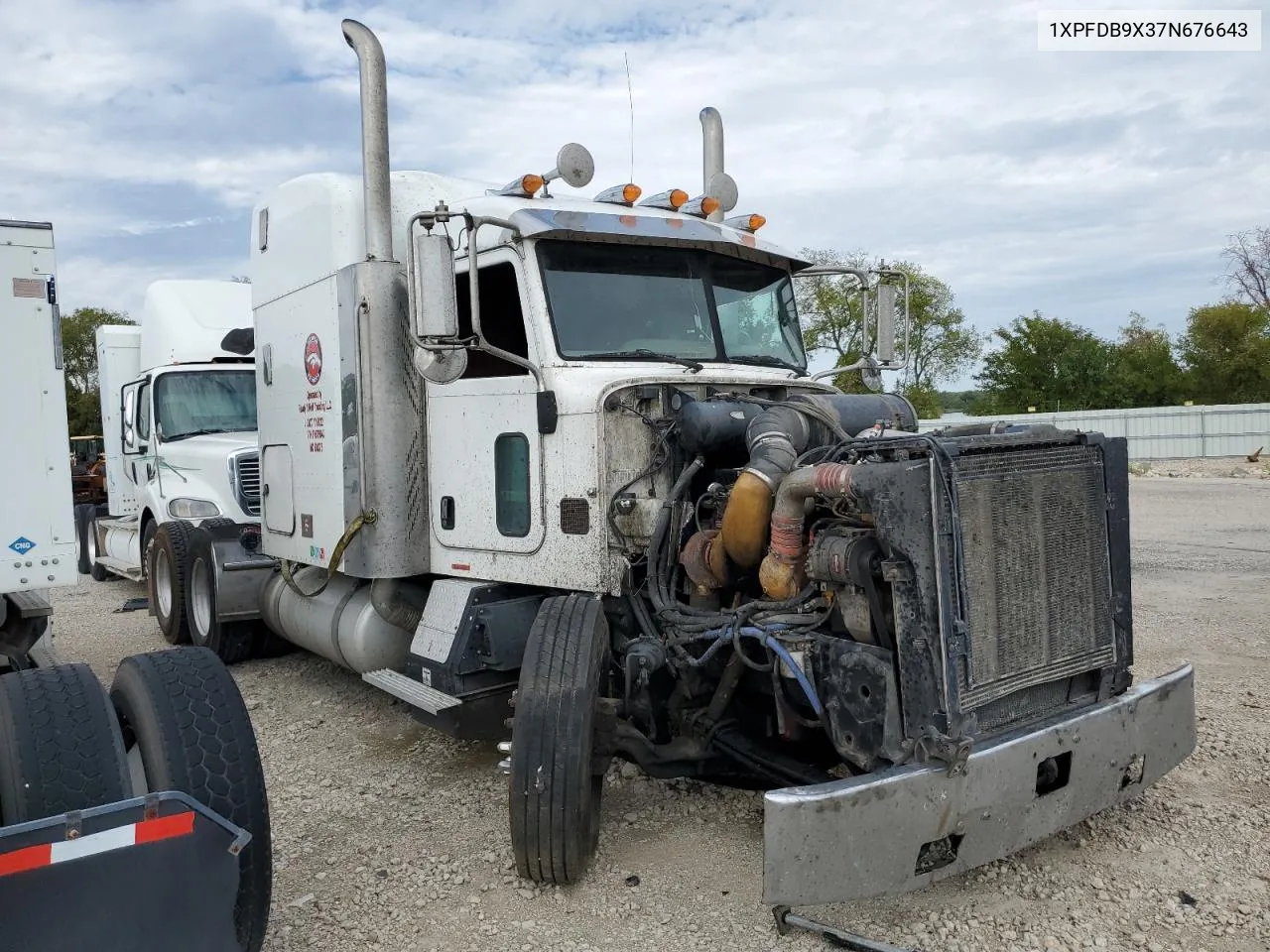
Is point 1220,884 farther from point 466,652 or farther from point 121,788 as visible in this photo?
point 121,788

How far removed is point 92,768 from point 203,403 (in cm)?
739

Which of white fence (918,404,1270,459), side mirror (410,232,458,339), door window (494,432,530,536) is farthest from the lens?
white fence (918,404,1270,459)

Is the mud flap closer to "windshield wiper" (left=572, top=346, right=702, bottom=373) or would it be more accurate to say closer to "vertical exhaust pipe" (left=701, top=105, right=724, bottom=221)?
"windshield wiper" (left=572, top=346, right=702, bottom=373)

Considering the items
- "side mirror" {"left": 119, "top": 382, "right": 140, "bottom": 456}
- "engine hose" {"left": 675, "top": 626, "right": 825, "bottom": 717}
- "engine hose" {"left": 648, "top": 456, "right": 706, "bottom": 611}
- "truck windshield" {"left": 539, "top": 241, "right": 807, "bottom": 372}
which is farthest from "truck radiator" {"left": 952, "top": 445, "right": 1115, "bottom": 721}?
"side mirror" {"left": 119, "top": 382, "right": 140, "bottom": 456}

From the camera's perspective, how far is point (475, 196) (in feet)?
19.0

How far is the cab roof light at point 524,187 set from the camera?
17.2 ft

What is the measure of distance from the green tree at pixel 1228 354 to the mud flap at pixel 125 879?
153 feet

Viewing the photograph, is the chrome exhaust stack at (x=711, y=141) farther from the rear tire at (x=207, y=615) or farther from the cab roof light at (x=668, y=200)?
the rear tire at (x=207, y=615)

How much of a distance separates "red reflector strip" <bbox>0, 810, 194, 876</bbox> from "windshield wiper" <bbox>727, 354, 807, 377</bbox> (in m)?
3.34

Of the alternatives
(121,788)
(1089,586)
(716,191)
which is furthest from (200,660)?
(716,191)

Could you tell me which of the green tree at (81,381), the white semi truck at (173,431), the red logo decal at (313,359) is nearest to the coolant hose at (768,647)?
the red logo decal at (313,359)

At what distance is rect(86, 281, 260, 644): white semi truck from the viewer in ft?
27.8

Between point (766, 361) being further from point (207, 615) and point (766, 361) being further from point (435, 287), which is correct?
point (207, 615)

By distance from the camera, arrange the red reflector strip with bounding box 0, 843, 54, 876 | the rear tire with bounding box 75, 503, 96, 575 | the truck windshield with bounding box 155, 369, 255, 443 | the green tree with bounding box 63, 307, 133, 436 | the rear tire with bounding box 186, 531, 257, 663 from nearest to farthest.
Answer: the red reflector strip with bounding box 0, 843, 54, 876, the rear tire with bounding box 186, 531, 257, 663, the truck windshield with bounding box 155, 369, 255, 443, the rear tire with bounding box 75, 503, 96, 575, the green tree with bounding box 63, 307, 133, 436
